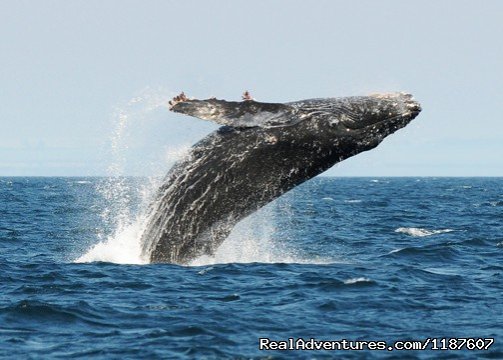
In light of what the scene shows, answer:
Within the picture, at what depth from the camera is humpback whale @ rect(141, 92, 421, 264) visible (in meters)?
16.5

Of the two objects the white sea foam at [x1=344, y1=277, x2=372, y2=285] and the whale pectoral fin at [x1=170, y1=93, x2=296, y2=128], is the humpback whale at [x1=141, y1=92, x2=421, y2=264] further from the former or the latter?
the white sea foam at [x1=344, y1=277, x2=372, y2=285]

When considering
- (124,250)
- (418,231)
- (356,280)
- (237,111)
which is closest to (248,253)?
(124,250)

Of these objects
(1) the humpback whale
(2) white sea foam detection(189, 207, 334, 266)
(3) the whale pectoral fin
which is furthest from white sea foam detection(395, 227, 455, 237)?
(3) the whale pectoral fin

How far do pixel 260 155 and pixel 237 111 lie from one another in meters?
1.09

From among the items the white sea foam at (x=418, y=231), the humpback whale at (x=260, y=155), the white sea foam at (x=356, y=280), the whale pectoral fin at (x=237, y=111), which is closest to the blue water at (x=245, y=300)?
the white sea foam at (x=356, y=280)

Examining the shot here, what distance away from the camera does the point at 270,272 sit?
18.1 metres

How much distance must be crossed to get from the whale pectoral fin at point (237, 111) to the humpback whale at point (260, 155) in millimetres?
20

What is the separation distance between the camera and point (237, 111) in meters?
16.0

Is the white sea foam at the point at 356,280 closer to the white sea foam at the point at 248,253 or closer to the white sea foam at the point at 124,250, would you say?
the white sea foam at the point at 248,253

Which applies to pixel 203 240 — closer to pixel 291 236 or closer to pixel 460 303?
pixel 460 303

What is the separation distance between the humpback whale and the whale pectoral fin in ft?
0.07

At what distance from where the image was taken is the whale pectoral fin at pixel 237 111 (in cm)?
1532

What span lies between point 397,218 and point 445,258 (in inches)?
738

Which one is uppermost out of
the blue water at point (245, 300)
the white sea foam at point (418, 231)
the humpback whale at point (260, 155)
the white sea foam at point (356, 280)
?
the humpback whale at point (260, 155)
